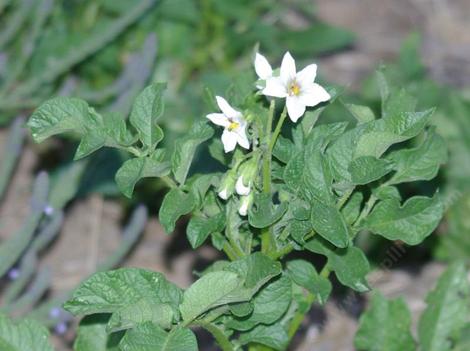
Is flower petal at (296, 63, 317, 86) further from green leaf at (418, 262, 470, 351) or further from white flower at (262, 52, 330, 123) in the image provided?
green leaf at (418, 262, 470, 351)

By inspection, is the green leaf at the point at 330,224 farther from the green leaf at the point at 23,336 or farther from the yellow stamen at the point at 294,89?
the green leaf at the point at 23,336

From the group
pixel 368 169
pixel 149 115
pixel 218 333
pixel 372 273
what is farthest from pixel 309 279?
pixel 372 273

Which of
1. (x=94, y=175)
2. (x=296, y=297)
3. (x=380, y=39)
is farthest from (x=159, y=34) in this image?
(x=296, y=297)

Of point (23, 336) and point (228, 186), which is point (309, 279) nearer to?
point (228, 186)

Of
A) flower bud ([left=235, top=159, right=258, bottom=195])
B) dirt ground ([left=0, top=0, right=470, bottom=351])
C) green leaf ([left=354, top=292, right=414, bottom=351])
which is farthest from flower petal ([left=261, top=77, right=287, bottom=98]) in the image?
dirt ground ([left=0, top=0, right=470, bottom=351])

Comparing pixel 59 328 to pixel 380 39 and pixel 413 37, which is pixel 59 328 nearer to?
pixel 413 37

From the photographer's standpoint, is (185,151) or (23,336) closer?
(185,151)
